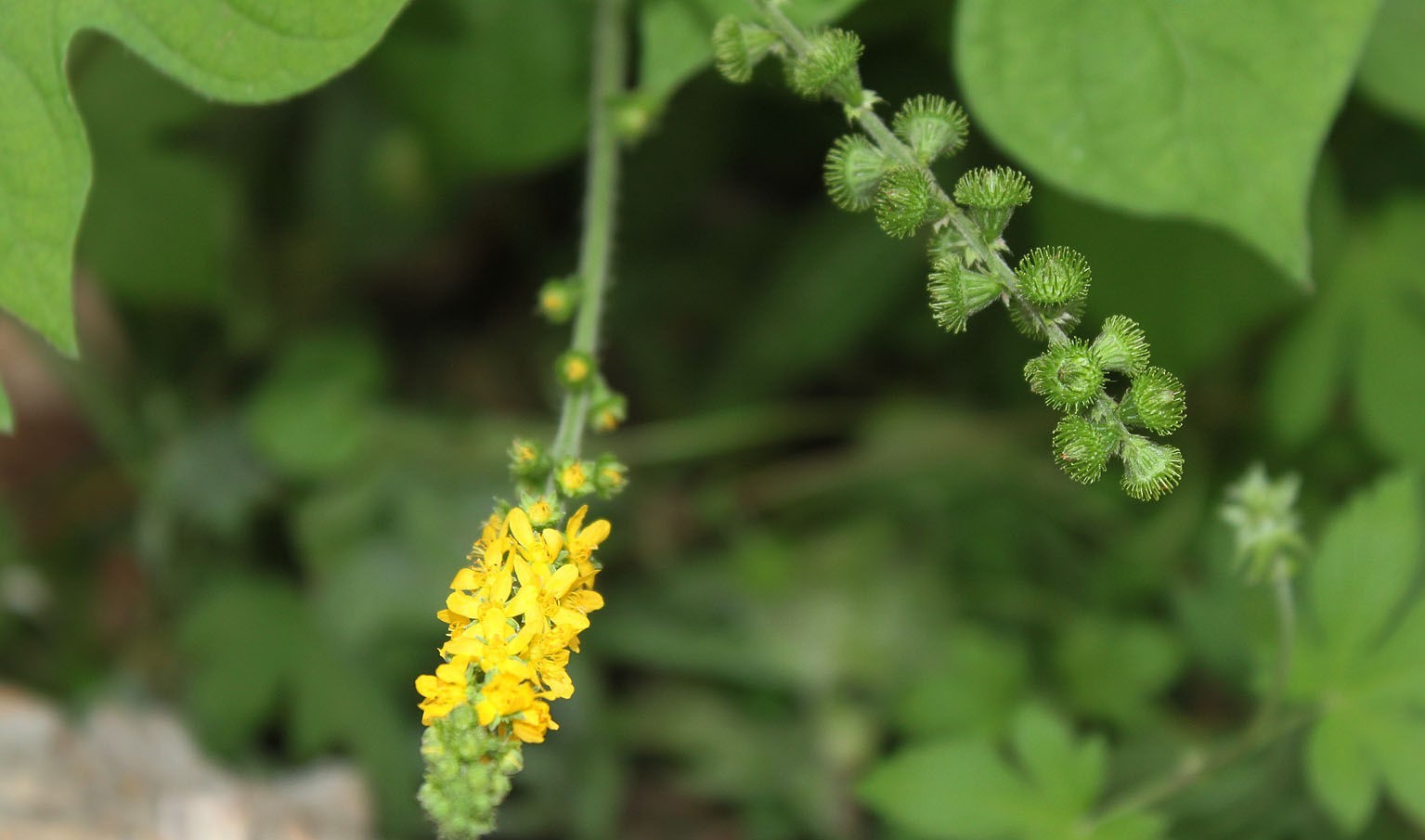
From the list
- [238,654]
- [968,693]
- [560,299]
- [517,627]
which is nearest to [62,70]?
[560,299]

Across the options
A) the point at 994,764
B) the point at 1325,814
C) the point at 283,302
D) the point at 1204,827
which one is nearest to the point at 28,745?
the point at 283,302

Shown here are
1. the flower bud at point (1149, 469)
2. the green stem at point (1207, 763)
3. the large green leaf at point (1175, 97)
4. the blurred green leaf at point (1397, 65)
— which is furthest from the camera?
the blurred green leaf at point (1397, 65)

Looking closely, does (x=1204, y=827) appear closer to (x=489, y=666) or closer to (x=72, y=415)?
(x=489, y=666)

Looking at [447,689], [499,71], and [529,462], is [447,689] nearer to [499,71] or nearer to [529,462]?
[529,462]

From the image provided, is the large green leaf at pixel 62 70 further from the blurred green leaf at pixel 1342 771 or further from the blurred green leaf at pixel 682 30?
the blurred green leaf at pixel 1342 771

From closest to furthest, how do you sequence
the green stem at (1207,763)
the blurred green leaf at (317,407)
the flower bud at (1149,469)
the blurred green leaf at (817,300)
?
the flower bud at (1149,469), the green stem at (1207,763), the blurred green leaf at (317,407), the blurred green leaf at (817,300)

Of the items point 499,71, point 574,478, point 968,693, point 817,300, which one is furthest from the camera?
point 817,300

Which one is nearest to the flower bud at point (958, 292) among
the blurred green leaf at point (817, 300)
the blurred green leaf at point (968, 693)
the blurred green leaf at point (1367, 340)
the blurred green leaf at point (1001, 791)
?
the blurred green leaf at point (1001, 791)
